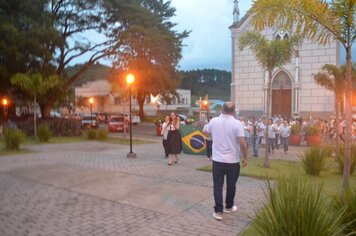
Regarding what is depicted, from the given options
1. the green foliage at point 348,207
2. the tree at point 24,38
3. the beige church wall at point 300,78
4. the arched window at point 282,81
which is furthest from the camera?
the arched window at point 282,81

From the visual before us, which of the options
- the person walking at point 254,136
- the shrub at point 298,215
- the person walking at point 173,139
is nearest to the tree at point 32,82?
the person walking at point 173,139

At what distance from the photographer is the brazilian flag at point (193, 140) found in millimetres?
15086

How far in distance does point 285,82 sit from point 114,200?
98.0 feet

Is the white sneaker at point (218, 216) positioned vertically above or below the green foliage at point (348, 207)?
below

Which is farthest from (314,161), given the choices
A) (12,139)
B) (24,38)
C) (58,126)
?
(24,38)

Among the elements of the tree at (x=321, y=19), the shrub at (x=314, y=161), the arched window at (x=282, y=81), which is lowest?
the shrub at (x=314, y=161)

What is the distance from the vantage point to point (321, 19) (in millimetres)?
6285

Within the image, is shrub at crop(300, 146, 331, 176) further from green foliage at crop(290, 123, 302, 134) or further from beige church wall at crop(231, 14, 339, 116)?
beige church wall at crop(231, 14, 339, 116)

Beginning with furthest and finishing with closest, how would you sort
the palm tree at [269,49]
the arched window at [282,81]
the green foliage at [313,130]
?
the arched window at [282,81], the green foliage at [313,130], the palm tree at [269,49]

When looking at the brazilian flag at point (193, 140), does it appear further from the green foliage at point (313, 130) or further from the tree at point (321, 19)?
the tree at point (321, 19)

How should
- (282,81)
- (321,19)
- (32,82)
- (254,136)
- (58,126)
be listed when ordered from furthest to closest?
(282,81), (58,126), (32,82), (254,136), (321,19)

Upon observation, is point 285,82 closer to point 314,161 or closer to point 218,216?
point 314,161

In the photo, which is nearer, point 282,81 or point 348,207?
point 348,207

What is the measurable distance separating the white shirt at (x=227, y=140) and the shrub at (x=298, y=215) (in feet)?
6.19
